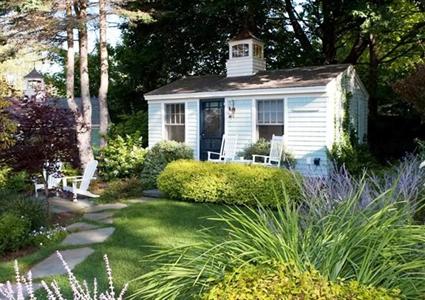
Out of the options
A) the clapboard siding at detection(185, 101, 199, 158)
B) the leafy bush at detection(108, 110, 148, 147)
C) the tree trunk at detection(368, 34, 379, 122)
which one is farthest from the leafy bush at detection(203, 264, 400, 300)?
the tree trunk at detection(368, 34, 379, 122)

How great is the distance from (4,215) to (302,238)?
4.66m

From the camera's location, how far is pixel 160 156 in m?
11.7

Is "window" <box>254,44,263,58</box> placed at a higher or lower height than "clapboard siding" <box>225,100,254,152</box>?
higher

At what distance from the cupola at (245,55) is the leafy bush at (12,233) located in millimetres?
8814

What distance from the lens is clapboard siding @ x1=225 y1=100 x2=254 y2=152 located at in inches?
461

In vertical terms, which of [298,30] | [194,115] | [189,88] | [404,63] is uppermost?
[298,30]

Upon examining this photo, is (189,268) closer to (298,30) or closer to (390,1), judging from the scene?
(390,1)

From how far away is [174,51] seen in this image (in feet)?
58.3

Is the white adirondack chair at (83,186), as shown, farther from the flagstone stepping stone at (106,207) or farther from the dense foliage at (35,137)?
the dense foliage at (35,137)

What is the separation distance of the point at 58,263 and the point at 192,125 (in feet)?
26.2

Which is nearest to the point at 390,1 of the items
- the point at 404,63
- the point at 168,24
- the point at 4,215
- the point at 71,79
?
the point at 404,63

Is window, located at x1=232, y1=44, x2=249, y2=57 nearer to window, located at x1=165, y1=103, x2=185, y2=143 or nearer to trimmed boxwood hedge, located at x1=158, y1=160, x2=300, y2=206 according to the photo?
window, located at x1=165, y1=103, x2=185, y2=143

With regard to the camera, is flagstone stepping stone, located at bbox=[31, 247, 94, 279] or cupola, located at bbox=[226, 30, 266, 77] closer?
flagstone stepping stone, located at bbox=[31, 247, 94, 279]

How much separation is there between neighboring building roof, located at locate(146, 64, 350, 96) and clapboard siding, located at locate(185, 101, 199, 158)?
0.44m
